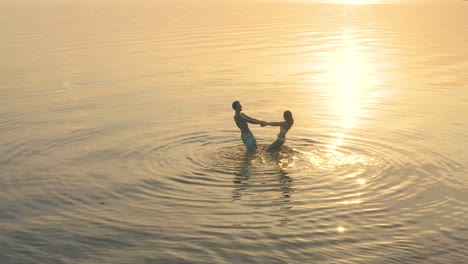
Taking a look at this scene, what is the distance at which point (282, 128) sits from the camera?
21125mm

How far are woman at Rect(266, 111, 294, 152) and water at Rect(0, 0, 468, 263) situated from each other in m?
0.30

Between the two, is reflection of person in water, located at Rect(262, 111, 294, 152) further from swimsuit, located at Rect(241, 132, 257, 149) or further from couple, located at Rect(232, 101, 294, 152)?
swimsuit, located at Rect(241, 132, 257, 149)

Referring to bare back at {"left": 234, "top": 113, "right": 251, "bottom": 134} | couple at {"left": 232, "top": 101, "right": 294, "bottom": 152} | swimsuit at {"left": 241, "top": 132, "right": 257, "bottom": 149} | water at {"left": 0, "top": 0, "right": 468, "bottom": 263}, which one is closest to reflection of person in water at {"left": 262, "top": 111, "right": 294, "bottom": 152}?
couple at {"left": 232, "top": 101, "right": 294, "bottom": 152}

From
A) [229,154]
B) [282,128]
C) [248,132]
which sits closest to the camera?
[282,128]

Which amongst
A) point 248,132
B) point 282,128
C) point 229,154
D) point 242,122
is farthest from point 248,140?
point 282,128

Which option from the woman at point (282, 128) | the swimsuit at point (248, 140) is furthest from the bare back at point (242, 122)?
the woman at point (282, 128)

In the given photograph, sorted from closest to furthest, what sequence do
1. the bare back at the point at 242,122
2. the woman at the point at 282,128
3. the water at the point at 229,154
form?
the water at the point at 229,154 < the woman at the point at 282,128 < the bare back at the point at 242,122

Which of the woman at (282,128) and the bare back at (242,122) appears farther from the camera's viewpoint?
the bare back at (242,122)

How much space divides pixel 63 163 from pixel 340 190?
8464 millimetres

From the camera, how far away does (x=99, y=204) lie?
17.2 meters

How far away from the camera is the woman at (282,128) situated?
21.1 meters

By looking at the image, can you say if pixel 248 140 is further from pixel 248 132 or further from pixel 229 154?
pixel 229 154

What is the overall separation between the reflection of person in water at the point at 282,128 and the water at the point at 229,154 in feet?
0.97

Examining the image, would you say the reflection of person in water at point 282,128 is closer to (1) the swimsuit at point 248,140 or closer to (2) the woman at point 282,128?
(2) the woman at point 282,128
